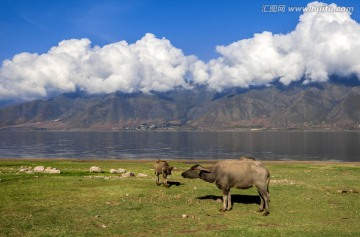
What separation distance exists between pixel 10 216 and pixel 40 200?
4.75 meters

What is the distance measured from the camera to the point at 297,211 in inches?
920

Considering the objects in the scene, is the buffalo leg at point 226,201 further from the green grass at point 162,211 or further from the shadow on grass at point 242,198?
the shadow on grass at point 242,198

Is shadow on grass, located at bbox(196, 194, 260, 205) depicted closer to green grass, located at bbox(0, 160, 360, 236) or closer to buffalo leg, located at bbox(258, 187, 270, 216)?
green grass, located at bbox(0, 160, 360, 236)

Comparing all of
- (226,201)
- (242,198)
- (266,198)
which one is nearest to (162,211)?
(226,201)

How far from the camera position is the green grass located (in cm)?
1878

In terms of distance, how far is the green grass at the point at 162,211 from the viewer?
18.8 m

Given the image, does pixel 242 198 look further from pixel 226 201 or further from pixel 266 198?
pixel 266 198

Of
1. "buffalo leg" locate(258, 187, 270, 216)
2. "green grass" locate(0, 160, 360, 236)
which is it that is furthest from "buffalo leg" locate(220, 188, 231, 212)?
"buffalo leg" locate(258, 187, 270, 216)

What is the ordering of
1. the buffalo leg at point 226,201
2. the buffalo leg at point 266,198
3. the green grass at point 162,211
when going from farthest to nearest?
the buffalo leg at point 226,201 → the buffalo leg at point 266,198 → the green grass at point 162,211

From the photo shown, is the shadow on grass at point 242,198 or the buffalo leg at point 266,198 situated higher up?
the buffalo leg at point 266,198

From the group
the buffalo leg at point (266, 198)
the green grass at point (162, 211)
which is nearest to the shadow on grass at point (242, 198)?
the green grass at point (162, 211)

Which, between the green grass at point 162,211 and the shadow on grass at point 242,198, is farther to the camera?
the shadow on grass at point 242,198

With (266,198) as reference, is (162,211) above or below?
below

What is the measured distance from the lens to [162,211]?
22.9m
